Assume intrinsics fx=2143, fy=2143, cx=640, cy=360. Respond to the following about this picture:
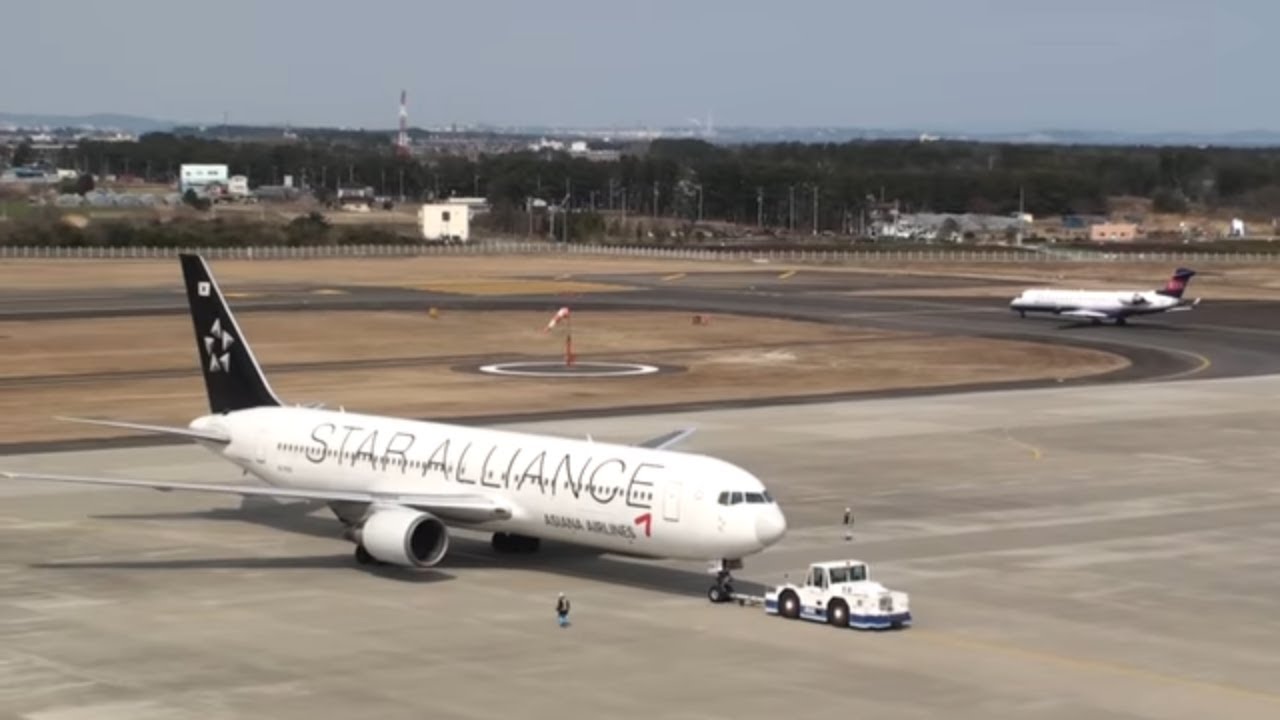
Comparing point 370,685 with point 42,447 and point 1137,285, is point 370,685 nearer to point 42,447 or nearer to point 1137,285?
point 42,447

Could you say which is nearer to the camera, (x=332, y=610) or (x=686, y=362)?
(x=332, y=610)

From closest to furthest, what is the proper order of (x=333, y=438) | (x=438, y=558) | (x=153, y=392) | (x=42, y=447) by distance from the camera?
(x=438, y=558) < (x=333, y=438) < (x=42, y=447) < (x=153, y=392)

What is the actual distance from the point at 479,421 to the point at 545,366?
84.3 feet

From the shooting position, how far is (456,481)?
54031 mm

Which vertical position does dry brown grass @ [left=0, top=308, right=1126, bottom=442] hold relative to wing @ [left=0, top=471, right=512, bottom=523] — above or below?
below

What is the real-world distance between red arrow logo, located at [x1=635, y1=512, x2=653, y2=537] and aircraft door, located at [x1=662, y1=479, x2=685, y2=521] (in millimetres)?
428

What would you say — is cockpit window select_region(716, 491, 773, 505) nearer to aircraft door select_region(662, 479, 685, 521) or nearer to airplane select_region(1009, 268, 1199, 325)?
aircraft door select_region(662, 479, 685, 521)

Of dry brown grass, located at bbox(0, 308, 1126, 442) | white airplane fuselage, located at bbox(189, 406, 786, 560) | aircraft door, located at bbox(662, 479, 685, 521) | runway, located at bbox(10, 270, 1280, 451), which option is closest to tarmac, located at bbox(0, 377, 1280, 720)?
white airplane fuselage, located at bbox(189, 406, 786, 560)

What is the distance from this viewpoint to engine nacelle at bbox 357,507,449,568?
51844 mm

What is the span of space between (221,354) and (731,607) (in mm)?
19620

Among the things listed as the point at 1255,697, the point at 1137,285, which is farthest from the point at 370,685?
the point at 1137,285

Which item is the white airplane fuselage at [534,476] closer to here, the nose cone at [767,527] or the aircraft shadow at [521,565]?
the nose cone at [767,527]

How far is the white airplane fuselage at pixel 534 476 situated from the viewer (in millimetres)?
48594

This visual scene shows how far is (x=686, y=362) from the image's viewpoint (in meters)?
115
